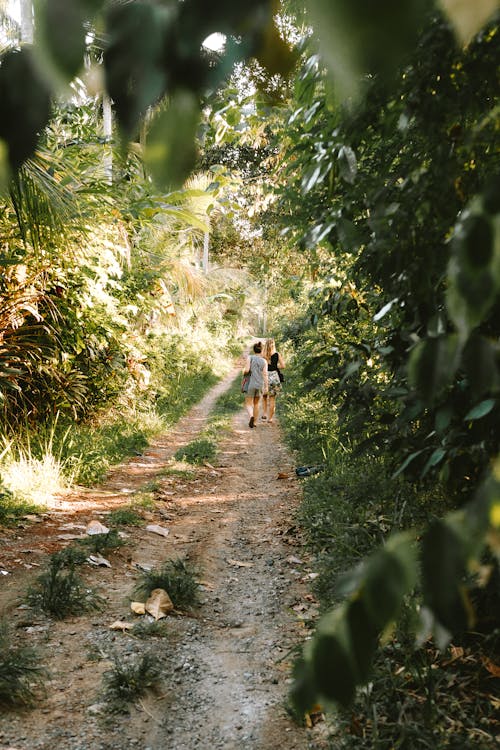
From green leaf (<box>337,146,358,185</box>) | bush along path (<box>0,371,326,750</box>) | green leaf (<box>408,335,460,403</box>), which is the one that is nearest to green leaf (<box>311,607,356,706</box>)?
green leaf (<box>408,335,460,403</box>)

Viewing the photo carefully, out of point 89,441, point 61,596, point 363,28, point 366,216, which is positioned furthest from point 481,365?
point 89,441

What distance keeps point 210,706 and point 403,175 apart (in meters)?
2.30

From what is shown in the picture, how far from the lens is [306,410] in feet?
29.7

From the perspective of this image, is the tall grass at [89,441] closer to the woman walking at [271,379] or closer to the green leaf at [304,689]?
the woman walking at [271,379]

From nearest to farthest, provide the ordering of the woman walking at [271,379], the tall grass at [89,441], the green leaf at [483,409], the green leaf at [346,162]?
1. the green leaf at [483,409]
2. the green leaf at [346,162]
3. the tall grass at [89,441]
4. the woman walking at [271,379]

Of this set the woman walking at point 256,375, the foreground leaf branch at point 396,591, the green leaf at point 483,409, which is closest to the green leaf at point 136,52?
the foreground leaf branch at point 396,591

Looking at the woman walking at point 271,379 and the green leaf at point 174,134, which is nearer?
the green leaf at point 174,134

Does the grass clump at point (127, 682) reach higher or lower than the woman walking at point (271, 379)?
lower

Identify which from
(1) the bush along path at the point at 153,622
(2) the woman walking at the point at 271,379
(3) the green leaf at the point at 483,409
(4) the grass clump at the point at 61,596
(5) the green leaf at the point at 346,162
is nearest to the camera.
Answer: (3) the green leaf at the point at 483,409

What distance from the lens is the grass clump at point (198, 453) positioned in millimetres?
7000

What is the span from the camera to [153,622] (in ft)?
9.99

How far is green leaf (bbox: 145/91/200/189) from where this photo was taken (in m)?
0.55

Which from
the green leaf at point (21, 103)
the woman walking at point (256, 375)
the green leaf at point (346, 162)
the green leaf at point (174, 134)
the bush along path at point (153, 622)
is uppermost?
the green leaf at point (346, 162)

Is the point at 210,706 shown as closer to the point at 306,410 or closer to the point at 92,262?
the point at 92,262
